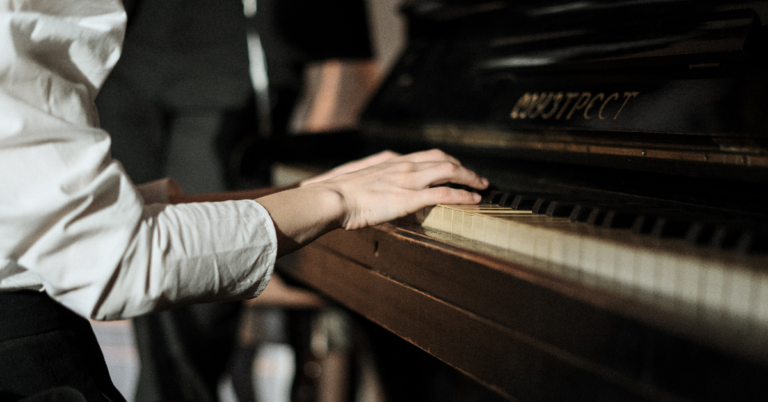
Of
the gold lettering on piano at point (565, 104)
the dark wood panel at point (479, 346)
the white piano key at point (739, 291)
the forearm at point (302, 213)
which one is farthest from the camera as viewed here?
the gold lettering on piano at point (565, 104)

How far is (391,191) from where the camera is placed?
727mm

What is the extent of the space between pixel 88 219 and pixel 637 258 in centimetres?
51

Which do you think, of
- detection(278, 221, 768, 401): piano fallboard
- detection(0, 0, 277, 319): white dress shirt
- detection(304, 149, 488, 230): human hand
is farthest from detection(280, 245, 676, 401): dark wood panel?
detection(0, 0, 277, 319): white dress shirt

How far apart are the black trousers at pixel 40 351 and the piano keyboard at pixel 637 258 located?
500 millimetres

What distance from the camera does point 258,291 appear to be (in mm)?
655

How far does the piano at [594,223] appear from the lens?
1.53 ft

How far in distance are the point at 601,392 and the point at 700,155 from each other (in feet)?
1.22

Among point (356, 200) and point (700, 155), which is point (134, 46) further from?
point (700, 155)

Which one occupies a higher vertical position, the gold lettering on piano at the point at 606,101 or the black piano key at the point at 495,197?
the gold lettering on piano at the point at 606,101

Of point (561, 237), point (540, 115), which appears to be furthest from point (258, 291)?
point (540, 115)

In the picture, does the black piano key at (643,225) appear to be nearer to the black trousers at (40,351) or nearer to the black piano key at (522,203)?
the black piano key at (522,203)

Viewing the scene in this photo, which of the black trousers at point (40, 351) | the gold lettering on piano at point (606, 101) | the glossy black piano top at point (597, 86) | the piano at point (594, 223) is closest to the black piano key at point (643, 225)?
the piano at point (594, 223)

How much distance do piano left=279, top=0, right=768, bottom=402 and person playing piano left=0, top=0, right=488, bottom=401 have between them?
0.44ft

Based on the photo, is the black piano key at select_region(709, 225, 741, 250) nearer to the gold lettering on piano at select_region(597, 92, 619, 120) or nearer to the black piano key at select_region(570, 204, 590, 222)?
the black piano key at select_region(570, 204, 590, 222)
